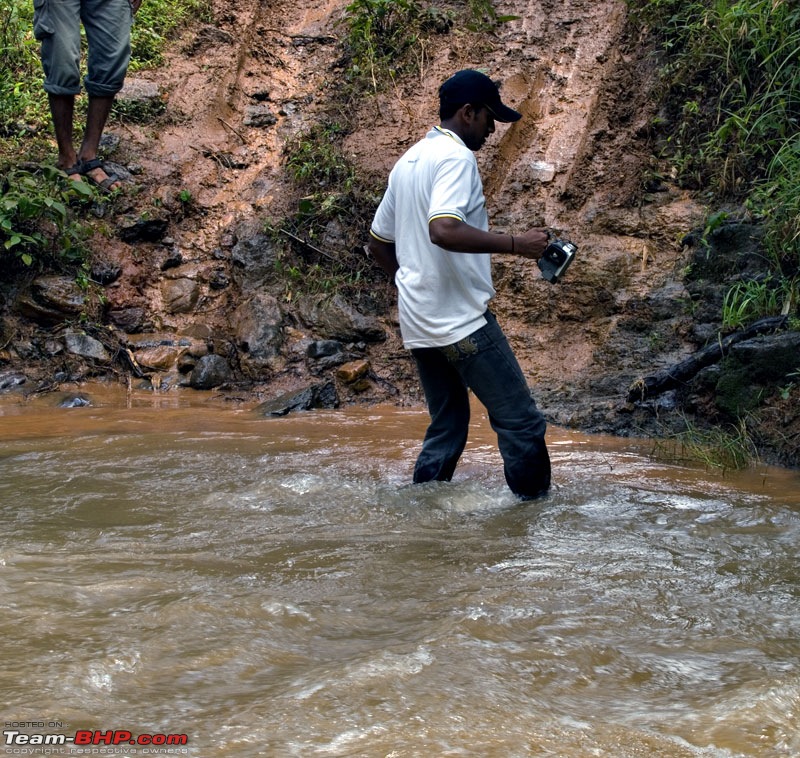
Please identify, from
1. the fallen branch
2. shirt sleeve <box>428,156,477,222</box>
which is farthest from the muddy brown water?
shirt sleeve <box>428,156,477,222</box>

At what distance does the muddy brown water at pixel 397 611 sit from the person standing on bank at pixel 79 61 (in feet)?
11.2

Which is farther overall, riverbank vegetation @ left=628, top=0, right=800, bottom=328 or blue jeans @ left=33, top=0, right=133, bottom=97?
blue jeans @ left=33, top=0, right=133, bottom=97

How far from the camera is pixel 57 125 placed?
693cm

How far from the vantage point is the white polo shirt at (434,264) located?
3.50 metres

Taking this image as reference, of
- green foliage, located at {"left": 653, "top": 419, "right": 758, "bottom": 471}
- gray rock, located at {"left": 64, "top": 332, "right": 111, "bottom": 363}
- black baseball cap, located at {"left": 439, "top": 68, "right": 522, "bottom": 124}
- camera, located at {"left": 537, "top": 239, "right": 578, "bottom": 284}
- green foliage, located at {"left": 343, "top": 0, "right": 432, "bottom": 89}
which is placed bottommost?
gray rock, located at {"left": 64, "top": 332, "right": 111, "bottom": 363}

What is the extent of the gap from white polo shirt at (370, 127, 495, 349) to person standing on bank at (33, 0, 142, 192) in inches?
163

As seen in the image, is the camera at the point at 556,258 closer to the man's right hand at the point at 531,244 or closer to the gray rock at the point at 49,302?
the man's right hand at the point at 531,244

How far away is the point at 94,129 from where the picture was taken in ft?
23.4

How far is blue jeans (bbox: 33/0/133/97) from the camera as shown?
6.61 metres

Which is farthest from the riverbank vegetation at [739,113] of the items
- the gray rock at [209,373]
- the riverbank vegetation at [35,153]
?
the riverbank vegetation at [35,153]

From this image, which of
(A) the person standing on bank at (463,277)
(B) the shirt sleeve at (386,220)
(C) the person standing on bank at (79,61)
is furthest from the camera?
(C) the person standing on bank at (79,61)

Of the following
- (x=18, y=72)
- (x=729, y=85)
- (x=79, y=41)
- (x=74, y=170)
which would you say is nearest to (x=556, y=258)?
(x=729, y=85)

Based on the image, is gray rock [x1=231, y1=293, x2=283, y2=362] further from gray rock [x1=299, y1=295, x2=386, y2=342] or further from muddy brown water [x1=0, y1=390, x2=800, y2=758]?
muddy brown water [x1=0, y1=390, x2=800, y2=758]

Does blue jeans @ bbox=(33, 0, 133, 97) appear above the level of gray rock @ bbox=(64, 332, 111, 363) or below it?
above
